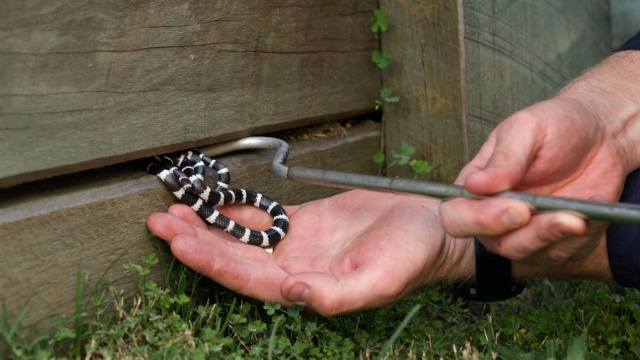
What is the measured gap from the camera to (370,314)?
293 cm

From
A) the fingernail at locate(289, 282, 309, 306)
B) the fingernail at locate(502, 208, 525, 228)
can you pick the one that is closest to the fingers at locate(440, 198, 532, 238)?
the fingernail at locate(502, 208, 525, 228)

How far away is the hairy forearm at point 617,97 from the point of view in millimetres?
2725

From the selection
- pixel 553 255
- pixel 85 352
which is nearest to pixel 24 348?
pixel 85 352

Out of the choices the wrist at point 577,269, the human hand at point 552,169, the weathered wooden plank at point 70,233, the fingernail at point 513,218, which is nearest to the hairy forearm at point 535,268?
the wrist at point 577,269

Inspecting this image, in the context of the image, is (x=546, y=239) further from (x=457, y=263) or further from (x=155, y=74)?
(x=155, y=74)

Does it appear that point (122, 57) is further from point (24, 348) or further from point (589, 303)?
point (589, 303)

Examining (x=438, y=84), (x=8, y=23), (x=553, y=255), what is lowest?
(x=553, y=255)

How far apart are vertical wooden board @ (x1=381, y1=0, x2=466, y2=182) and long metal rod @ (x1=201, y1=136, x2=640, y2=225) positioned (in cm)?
83

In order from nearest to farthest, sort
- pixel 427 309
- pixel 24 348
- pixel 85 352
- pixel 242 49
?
pixel 24 348
pixel 85 352
pixel 242 49
pixel 427 309

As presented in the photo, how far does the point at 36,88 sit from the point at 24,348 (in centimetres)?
75

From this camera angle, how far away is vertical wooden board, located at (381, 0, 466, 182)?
3363 millimetres

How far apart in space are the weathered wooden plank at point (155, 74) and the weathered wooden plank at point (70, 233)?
83 mm

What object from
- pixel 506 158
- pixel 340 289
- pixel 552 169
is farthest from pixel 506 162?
pixel 340 289

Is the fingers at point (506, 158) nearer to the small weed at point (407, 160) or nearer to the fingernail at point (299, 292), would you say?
the fingernail at point (299, 292)
